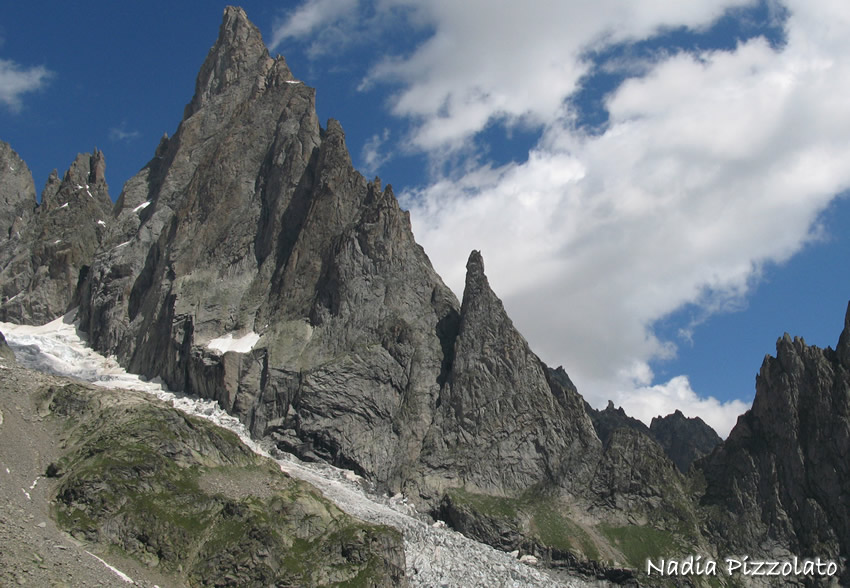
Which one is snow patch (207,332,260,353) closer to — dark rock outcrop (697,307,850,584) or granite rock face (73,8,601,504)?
granite rock face (73,8,601,504)

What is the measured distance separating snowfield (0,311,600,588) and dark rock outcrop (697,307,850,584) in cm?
3294

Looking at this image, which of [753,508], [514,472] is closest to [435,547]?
[514,472]

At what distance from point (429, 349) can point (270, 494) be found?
63.0 metres

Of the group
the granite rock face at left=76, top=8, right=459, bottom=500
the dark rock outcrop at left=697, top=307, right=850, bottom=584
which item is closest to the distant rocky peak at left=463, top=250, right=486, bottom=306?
the granite rock face at left=76, top=8, right=459, bottom=500

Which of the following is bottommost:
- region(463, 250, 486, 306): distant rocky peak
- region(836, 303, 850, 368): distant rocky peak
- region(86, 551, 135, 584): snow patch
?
region(86, 551, 135, 584): snow patch

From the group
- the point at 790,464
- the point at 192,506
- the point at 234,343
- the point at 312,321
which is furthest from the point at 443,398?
the point at 192,506

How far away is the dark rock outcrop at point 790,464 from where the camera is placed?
146m

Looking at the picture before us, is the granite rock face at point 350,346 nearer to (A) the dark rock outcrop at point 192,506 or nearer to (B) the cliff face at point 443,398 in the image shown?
(B) the cliff face at point 443,398

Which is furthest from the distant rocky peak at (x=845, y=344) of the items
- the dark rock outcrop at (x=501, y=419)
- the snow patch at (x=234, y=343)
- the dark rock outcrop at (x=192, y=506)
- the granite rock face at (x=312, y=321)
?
the snow patch at (x=234, y=343)

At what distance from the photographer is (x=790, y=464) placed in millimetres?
152250

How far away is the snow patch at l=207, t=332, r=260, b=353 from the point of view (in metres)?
173

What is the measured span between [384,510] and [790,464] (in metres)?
69.2

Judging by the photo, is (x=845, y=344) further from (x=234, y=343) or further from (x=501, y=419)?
(x=234, y=343)

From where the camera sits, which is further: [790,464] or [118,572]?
[790,464]
